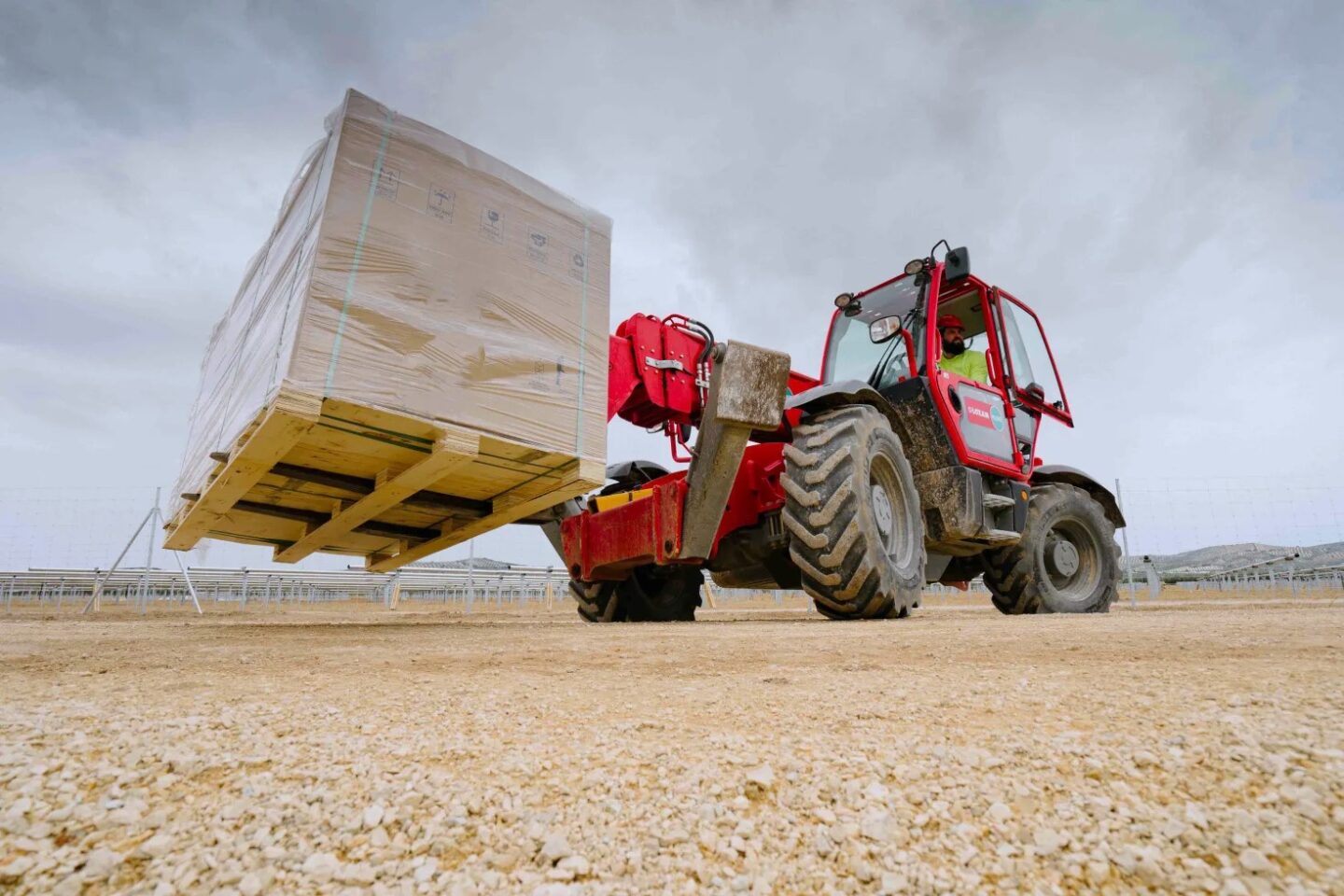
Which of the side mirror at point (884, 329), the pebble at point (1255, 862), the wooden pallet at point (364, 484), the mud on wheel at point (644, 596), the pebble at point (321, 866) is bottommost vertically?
the pebble at point (321, 866)

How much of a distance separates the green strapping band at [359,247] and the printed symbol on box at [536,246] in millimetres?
799

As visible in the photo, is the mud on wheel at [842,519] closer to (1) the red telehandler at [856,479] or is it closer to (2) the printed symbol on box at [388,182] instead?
(1) the red telehandler at [856,479]

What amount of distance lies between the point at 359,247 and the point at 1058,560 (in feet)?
21.5

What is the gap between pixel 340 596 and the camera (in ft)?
88.8

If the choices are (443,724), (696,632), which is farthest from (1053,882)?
(696,632)

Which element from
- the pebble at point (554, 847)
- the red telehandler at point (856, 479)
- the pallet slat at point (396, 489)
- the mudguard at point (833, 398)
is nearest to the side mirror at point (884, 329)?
the red telehandler at point (856, 479)

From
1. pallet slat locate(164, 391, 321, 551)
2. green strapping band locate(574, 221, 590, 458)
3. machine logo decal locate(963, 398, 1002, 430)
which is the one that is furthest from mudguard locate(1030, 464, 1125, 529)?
pallet slat locate(164, 391, 321, 551)

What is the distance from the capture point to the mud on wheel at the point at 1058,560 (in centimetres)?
663

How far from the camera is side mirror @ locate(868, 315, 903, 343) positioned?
20.4ft

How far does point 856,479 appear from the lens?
4711 millimetres

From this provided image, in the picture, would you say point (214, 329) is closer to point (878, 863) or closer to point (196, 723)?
point (196, 723)

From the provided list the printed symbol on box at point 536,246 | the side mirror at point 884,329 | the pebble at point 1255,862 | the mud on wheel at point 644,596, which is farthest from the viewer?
the mud on wheel at point 644,596

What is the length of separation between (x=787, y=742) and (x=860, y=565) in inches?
132

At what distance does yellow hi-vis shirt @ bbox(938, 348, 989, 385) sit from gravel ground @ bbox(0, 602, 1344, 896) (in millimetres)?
4464
